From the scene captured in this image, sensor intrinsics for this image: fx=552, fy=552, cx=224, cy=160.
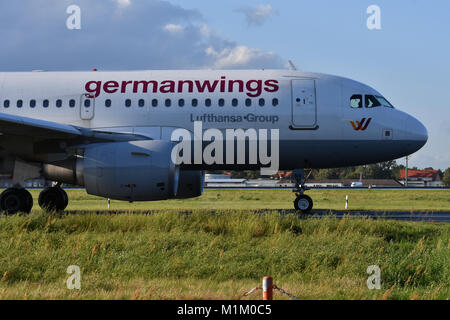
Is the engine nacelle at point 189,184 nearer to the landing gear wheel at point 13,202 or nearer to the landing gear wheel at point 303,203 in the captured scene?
the landing gear wheel at point 303,203

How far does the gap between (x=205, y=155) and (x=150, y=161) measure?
8.62 feet

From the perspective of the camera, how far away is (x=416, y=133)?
59.5ft

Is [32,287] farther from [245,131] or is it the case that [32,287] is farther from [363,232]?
[245,131]

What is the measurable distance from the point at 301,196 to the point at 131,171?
236 inches

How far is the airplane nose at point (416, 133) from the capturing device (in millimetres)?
18078

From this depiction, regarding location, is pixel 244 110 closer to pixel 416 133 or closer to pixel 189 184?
pixel 189 184

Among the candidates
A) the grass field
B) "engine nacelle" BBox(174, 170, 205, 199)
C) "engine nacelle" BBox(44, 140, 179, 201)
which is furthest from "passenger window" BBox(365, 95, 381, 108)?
"engine nacelle" BBox(44, 140, 179, 201)

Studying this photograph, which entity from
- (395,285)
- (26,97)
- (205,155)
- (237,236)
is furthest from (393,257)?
(26,97)

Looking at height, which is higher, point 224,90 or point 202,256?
point 224,90

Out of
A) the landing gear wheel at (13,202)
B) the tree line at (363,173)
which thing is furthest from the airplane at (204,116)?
the tree line at (363,173)

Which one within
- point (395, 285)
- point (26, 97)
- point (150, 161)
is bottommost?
point (395, 285)

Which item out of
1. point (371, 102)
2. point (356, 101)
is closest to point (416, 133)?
point (371, 102)
